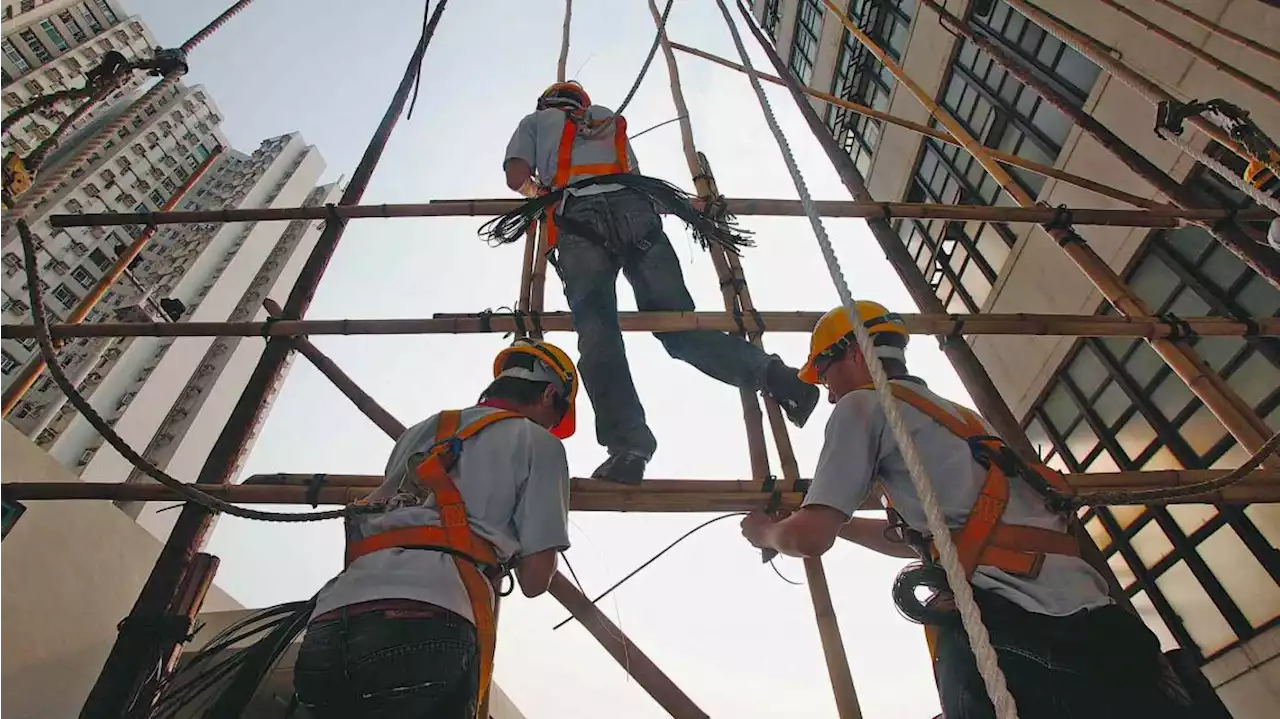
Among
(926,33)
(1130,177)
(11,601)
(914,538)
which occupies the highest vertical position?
(926,33)

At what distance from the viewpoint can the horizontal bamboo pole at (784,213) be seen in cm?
406

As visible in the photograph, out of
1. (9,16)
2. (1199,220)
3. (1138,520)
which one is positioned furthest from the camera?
(9,16)

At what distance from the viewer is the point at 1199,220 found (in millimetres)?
3869

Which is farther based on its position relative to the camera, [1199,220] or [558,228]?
[1199,220]

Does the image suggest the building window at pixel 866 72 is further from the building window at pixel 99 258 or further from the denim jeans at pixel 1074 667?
the building window at pixel 99 258

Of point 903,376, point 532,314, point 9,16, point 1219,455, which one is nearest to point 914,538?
point 903,376

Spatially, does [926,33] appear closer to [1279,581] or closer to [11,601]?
[1279,581]

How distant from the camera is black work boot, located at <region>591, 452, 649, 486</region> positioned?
8.41 feet

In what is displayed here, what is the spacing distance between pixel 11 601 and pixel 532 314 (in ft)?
11.6

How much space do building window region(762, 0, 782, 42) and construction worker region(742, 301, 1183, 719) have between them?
17.4 metres

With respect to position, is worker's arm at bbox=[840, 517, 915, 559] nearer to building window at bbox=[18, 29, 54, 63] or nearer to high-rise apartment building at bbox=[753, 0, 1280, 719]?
high-rise apartment building at bbox=[753, 0, 1280, 719]

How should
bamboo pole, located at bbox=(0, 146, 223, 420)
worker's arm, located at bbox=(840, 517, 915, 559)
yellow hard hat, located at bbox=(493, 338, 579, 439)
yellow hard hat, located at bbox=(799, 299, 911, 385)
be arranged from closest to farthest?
worker's arm, located at bbox=(840, 517, 915, 559) < yellow hard hat, located at bbox=(799, 299, 911, 385) < yellow hard hat, located at bbox=(493, 338, 579, 439) < bamboo pole, located at bbox=(0, 146, 223, 420)

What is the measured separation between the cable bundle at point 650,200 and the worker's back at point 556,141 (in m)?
0.32

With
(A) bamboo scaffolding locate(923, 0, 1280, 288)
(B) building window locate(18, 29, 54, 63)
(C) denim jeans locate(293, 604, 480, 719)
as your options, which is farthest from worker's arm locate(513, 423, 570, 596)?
(B) building window locate(18, 29, 54, 63)
